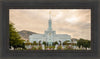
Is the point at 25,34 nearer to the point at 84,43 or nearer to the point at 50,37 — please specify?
the point at 50,37

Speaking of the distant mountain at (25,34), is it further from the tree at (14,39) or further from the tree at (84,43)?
the tree at (84,43)

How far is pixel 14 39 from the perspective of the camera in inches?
130

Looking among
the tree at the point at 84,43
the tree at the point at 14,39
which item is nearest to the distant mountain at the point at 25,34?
the tree at the point at 14,39

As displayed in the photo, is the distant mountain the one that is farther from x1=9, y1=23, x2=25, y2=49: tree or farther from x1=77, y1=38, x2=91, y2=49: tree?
x1=77, y1=38, x2=91, y2=49: tree

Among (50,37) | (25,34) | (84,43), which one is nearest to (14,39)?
(25,34)

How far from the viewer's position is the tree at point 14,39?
3.28 m

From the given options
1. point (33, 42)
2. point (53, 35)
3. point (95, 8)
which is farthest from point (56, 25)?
point (95, 8)

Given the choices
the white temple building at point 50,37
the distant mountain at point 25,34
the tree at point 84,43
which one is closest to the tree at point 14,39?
the distant mountain at point 25,34

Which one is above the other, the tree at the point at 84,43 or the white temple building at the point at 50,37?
the white temple building at the point at 50,37

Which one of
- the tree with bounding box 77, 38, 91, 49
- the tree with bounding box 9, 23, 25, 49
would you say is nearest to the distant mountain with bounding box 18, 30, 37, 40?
the tree with bounding box 9, 23, 25, 49

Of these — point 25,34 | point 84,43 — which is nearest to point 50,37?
point 25,34

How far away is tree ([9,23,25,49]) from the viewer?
3.28 meters

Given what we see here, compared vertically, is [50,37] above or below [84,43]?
above

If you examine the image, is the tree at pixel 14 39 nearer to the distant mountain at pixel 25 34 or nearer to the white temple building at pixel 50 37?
the distant mountain at pixel 25 34
